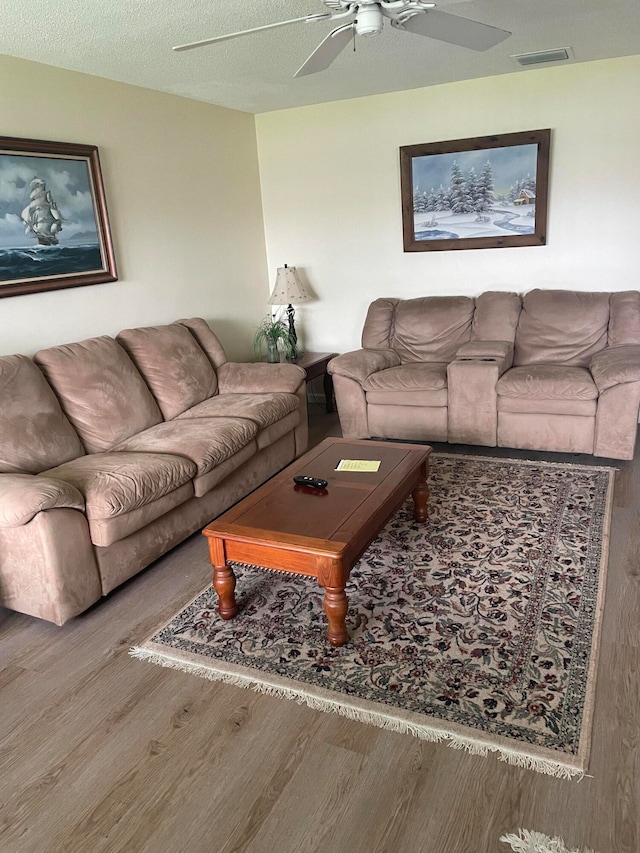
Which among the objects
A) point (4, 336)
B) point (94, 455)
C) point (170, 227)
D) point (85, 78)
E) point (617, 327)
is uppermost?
point (85, 78)

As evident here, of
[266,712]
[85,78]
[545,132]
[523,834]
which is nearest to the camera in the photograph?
[523,834]

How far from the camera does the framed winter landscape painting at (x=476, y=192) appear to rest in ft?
14.6

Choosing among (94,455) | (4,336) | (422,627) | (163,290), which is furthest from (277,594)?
(163,290)

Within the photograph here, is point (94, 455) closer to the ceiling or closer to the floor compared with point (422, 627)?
closer to the ceiling

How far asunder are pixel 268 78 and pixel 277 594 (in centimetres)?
318

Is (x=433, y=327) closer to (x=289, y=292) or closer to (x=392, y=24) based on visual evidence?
(x=289, y=292)

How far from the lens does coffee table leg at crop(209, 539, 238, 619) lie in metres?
2.41

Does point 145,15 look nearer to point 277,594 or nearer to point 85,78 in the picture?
point 85,78

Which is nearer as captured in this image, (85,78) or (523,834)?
(523,834)

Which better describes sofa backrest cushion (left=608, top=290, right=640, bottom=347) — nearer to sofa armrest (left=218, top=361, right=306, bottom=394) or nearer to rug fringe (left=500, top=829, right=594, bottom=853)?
sofa armrest (left=218, top=361, right=306, bottom=394)

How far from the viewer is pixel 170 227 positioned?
4.39 metres

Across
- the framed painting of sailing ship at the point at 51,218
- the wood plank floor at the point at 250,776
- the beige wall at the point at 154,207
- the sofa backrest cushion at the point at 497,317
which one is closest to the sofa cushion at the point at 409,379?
the sofa backrest cushion at the point at 497,317

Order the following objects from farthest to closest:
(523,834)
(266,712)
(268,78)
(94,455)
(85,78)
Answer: (268,78) → (85,78) → (94,455) → (266,712) → (523,834)

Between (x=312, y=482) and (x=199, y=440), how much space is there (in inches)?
→ 30.2
